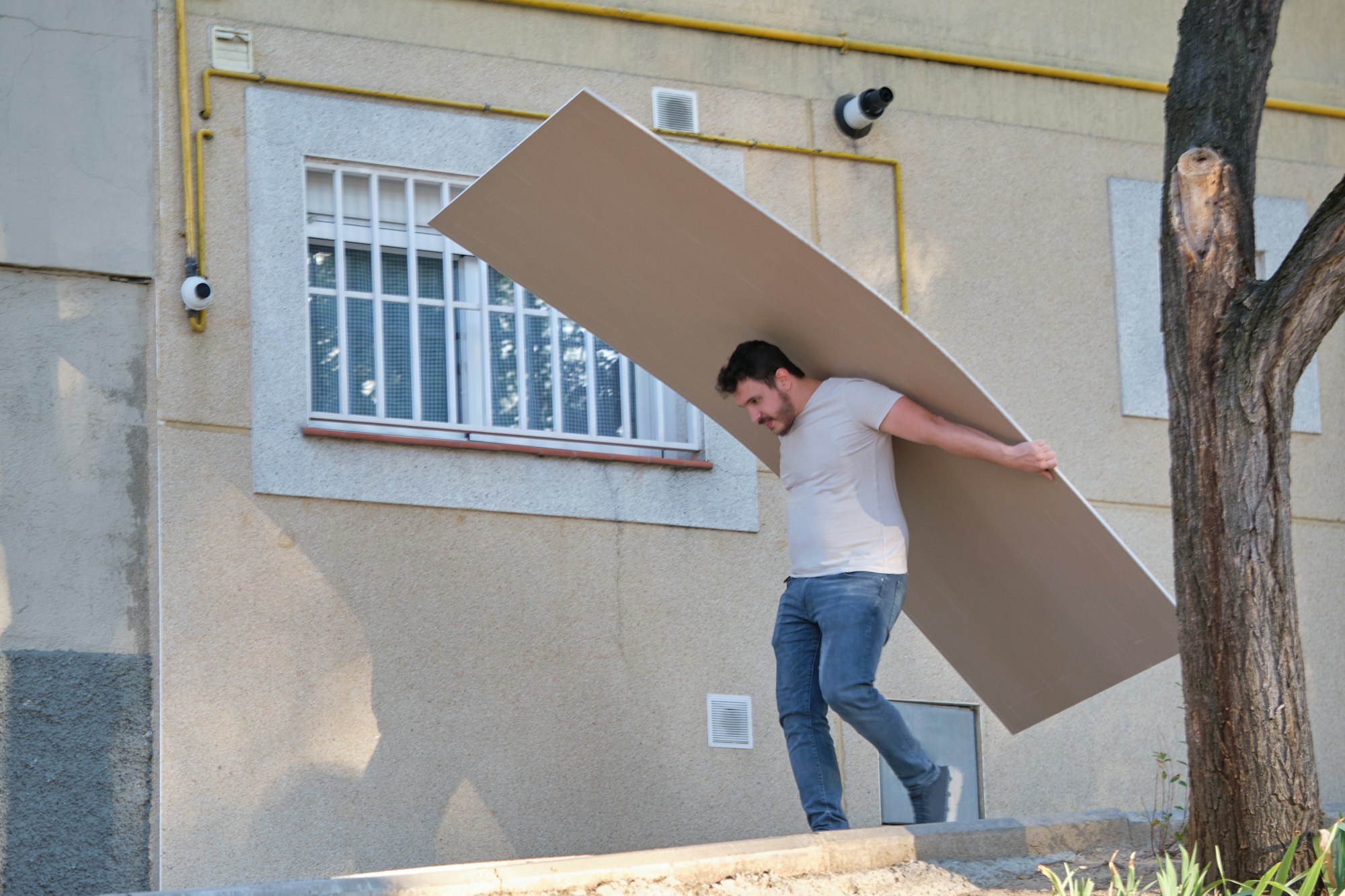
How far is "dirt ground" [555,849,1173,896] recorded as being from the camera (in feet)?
15.3

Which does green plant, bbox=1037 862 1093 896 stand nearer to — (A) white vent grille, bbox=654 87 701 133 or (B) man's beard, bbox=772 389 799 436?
(B) man's beard, bbox=772 389 799 436

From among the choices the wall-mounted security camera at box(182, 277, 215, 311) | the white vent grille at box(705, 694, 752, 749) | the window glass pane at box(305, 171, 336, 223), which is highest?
the window glass pane at box(305, 171, 336, 223)

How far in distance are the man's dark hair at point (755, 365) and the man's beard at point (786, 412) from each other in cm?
5

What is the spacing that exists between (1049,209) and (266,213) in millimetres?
3624

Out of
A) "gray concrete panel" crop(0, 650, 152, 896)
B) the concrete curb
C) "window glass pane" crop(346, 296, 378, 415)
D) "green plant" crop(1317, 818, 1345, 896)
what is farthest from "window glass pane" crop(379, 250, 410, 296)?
"green plant" crop(1317, 818, 1345, 896)

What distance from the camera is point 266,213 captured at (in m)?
7.04

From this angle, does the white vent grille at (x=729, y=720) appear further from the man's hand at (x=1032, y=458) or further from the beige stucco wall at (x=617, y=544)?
the man's hand at (x=1032, y=458)

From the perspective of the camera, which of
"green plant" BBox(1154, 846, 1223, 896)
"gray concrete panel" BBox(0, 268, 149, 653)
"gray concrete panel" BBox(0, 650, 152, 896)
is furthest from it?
"gray concrete panel" BBox(0, 268, 149, 653)

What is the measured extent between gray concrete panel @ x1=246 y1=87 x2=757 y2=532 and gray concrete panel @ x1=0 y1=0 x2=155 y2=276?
1.47ft

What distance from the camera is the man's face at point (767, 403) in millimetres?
5637

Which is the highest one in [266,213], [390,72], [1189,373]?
[390,72]

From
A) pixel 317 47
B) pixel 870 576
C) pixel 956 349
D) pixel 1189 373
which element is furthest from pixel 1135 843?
pixel 317 47

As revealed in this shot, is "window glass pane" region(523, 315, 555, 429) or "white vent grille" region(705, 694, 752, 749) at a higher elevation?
"window glass pane" region(523, 315, 555, 429)

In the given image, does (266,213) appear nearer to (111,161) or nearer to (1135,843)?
(111,161)
